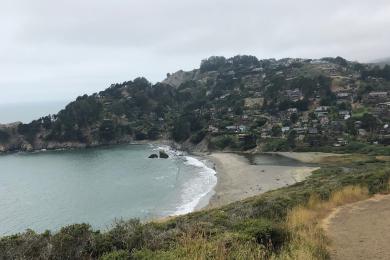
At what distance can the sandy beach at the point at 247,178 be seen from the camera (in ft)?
183

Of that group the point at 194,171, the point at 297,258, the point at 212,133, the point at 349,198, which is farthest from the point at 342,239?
the point at 212,133

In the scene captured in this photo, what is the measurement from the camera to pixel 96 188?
69.2 meters

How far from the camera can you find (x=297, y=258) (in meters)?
8.38

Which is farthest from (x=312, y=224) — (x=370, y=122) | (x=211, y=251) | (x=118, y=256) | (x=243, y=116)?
(x=243, y=116)

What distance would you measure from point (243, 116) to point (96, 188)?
66863mm

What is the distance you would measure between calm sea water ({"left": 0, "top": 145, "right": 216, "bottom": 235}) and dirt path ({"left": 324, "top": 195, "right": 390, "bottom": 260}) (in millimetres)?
31584

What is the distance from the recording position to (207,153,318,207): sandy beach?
55.8 m

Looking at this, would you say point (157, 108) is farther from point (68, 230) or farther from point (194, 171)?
point (68, 230)

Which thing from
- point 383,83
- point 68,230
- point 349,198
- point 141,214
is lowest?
point 141,214

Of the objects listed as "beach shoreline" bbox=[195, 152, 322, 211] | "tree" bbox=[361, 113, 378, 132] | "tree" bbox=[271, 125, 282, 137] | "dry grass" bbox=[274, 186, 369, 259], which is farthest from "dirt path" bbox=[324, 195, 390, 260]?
"tree" bbox=[271, 125, 282, 137]

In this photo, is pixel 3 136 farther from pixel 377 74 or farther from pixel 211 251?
pixel 211 251

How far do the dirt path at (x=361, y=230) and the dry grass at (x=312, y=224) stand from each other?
36 cm

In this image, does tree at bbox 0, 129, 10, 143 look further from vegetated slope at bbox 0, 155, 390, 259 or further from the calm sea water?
vegetated slope at bbox 0, 155, 390, 259

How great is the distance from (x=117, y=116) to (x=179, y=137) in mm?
29676
